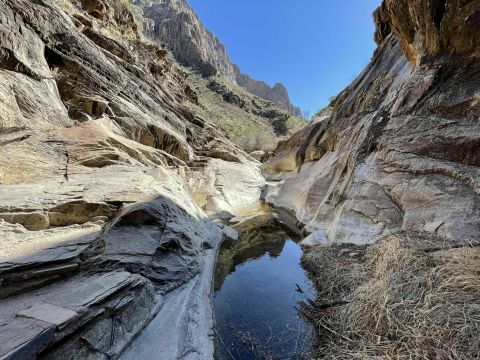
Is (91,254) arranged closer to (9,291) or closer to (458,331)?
(9,291)

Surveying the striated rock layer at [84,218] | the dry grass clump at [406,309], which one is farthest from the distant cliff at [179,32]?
the dry grass clump at [406,309]

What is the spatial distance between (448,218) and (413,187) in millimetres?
983

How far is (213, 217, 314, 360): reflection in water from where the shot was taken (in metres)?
3.35

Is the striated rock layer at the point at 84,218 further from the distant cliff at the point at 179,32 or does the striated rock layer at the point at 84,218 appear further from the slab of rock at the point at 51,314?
the distant cliff at the point at 179,32

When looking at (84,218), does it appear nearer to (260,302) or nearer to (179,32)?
(260,302)

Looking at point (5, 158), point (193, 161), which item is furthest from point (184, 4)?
point (5, 158)

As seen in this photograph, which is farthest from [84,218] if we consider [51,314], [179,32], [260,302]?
[179,32]

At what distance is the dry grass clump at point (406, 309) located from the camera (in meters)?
2.45

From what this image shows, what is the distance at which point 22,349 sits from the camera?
1.75 metres

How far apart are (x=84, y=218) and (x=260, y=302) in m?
3.15

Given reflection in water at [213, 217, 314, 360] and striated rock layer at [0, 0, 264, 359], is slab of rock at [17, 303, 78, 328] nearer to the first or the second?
striated rock layer at [0, 0, 264, 359]

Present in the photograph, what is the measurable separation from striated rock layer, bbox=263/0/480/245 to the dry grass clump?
0.79 meters

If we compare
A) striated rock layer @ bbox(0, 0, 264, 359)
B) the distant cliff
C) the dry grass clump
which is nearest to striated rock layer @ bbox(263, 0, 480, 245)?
the dry grass clump

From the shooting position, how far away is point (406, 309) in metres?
2.90
